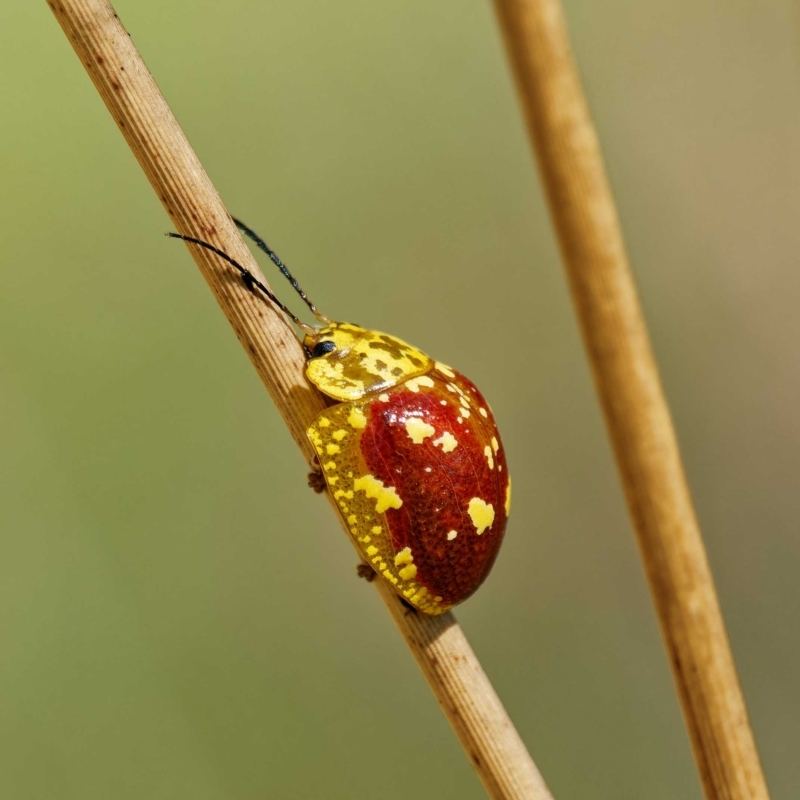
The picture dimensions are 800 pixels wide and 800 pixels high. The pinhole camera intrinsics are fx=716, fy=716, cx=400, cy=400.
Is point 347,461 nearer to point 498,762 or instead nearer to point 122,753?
point 498,762

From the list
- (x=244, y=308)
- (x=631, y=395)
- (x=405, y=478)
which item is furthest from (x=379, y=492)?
(x=631, y=395)

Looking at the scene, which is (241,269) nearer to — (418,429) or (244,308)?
(244,308)

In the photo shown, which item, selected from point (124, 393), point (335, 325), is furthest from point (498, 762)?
point (124, 393)

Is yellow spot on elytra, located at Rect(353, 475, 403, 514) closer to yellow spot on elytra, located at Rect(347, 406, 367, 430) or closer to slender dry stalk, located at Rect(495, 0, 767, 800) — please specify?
yellow spot on elytra, located at Rect(347, 406, 367, 430)

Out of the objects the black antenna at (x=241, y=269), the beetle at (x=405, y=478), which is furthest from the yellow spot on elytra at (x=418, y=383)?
the black antenna at (x=241, y=269)

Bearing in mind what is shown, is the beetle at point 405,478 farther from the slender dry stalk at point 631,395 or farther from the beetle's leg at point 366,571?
the slender dry stalk at point 631,395

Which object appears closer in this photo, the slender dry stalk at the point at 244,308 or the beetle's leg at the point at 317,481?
→ the slender dry stalk at the point at 244,308

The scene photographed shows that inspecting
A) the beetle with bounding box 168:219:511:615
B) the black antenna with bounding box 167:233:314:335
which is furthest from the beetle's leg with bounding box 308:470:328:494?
the black antenna with bounding box 167:233:314:335
